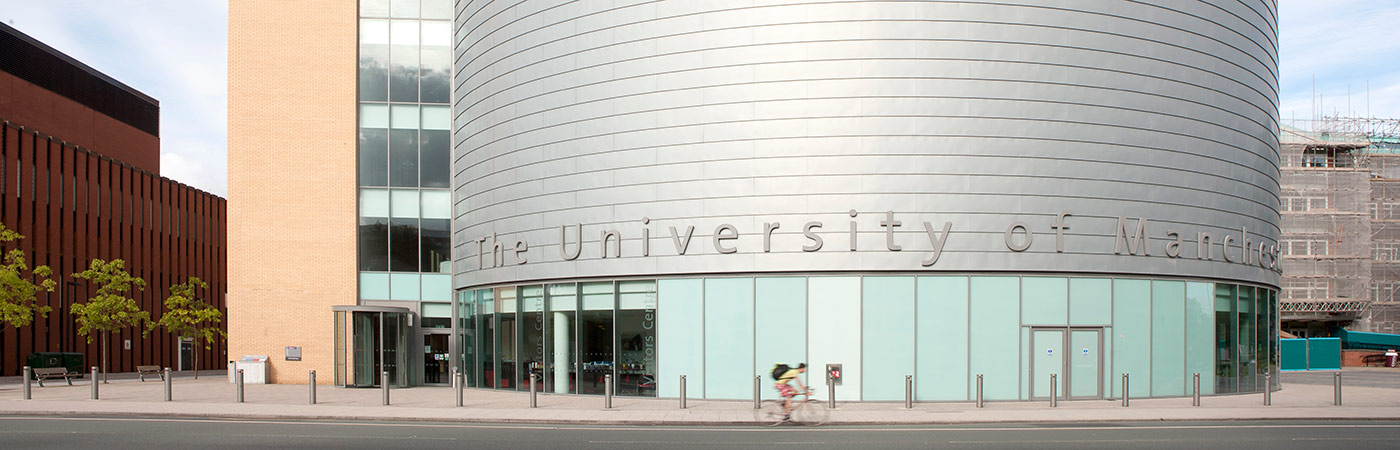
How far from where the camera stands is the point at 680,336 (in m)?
27.8

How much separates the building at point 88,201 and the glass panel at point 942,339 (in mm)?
47111

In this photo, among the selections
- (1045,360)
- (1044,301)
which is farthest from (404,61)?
(1045,360)

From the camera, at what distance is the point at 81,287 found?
62844 mm

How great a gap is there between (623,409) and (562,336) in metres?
5.58

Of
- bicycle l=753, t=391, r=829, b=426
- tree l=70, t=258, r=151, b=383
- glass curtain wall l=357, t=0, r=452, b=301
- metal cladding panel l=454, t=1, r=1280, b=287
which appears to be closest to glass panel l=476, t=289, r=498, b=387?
metal cladding panel l=454, t=1, r=1280, b=287

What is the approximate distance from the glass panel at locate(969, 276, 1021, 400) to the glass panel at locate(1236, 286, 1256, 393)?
8.26m

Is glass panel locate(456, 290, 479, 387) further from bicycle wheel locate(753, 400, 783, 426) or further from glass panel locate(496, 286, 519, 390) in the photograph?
bicycle wheel locate(753, 400, 783, 426)

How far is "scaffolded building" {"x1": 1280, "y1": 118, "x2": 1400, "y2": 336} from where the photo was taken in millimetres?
78125

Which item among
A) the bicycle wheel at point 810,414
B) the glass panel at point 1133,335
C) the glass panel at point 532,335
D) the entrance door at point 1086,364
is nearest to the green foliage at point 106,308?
the glass panel at point 532,335

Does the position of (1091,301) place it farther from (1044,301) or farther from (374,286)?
(374,286)

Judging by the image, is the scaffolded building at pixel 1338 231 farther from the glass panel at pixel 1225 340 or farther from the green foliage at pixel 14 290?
the green foliage at pixel 14 290

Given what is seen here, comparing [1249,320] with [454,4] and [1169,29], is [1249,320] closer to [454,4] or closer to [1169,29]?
[1169,29]

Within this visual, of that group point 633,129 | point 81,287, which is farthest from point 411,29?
point 81,287

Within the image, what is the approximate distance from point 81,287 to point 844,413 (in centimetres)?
Result: 5471
